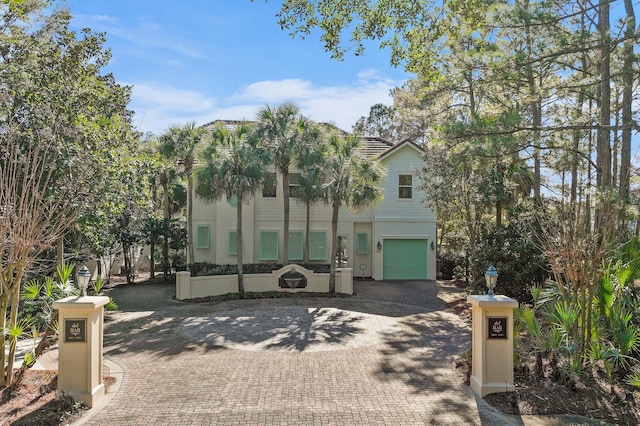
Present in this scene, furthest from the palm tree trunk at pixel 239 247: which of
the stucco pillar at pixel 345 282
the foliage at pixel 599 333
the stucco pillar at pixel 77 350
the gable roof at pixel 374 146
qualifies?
the foliage at pixel 599 333

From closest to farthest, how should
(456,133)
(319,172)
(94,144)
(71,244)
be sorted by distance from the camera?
(456,133) < (94,144) < (71,244) < (319,172)

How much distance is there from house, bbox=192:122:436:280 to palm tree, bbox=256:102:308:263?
4.32 metres

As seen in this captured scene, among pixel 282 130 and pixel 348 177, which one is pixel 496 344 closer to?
pixel 348 177

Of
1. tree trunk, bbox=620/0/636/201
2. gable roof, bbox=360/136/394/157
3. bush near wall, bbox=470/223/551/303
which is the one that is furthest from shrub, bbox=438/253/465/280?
tree trunk, bbox=620/0/636/201

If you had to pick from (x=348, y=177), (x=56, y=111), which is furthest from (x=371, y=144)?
(x=56, y=111)

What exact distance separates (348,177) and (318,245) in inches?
247

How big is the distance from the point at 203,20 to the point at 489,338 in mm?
7681

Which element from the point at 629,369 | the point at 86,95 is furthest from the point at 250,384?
the point at 86,95

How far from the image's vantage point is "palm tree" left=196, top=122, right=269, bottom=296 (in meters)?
16.6

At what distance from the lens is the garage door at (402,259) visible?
74.1 feet

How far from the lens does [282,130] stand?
17.9 meters

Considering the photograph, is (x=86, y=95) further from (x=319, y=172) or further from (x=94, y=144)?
(x=319, y=172)

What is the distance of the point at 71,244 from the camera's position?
1350cm

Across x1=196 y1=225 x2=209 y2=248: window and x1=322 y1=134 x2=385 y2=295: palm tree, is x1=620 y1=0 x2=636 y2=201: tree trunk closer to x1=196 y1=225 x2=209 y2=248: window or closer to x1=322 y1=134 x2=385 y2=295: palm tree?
x1=322 y1=134 x2=385 y2=295: palm tree
